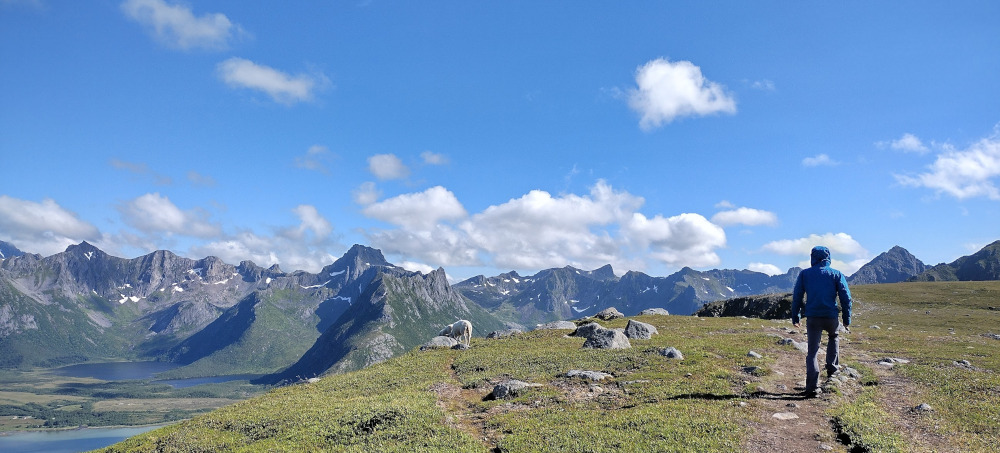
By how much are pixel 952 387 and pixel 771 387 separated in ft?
26.1

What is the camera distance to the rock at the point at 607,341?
36500 mm

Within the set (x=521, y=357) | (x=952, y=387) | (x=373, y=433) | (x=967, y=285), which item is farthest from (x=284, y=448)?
(x=967, y=285)

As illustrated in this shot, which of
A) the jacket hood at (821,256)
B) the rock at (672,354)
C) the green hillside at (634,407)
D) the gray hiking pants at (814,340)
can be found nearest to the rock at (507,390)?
the green hillside at (634,407)

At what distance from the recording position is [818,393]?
62.7 ft

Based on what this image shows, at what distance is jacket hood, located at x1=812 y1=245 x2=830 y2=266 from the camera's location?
19906 mm

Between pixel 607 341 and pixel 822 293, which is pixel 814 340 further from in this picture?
pixel 607 341

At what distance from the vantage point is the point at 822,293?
19.0 m

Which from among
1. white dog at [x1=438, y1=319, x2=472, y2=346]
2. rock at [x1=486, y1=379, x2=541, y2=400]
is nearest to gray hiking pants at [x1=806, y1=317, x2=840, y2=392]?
rock at [x1=486, y1=379, x2=541, y2=400]

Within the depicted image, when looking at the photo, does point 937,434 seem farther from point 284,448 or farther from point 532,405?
point 284,448

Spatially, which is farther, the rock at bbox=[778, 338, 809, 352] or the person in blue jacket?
the rock at bbox=[778, 338, 809, 352]

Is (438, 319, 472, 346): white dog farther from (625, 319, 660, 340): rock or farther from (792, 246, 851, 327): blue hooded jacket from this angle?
(792, 246, 851, 327): blue hooded jacket

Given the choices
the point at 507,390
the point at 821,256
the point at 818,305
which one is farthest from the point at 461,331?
the point at 821,256

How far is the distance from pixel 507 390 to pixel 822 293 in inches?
562

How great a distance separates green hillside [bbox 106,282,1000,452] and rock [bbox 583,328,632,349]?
2.14m
